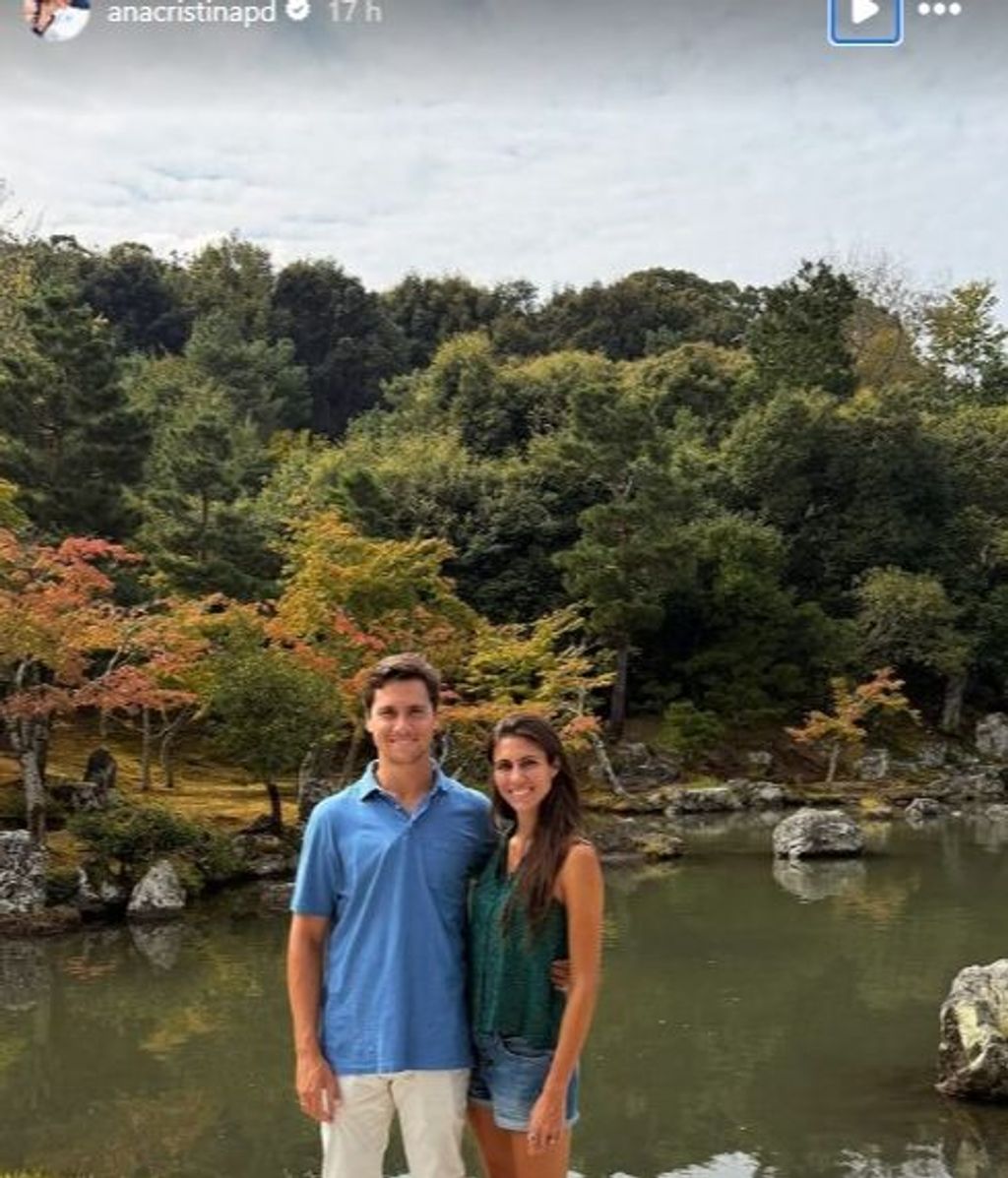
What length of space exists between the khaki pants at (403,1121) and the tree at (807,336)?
30.6 m

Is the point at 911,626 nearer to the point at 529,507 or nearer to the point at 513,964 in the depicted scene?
the point at 529,507

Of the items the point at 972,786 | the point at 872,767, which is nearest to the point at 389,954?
the point at 872,767

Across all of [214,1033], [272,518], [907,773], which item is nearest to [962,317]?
[907,773]

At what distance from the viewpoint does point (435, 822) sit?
9.93 ft

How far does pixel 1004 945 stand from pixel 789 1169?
19.4ft

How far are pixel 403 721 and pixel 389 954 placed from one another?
541mm

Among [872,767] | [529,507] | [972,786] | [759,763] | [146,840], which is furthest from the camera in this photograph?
[529,507]

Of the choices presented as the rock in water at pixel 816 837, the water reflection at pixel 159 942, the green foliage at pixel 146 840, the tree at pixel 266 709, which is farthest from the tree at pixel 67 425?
the rock in water at pixel 816 837

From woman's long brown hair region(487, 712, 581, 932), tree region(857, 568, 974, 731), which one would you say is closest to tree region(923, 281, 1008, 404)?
tree region(857, 568, 974, 731)

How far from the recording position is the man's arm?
2.99 meters

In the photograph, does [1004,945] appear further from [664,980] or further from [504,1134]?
[504,1134]

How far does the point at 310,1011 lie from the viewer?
9.93 ft

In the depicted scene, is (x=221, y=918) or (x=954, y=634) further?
(x=954, y=634)

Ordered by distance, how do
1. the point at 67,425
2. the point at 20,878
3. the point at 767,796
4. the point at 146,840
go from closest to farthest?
1. the point at 20,878
2. the point at 146,840
3. the point at 767,796
4. the point at 67,425
